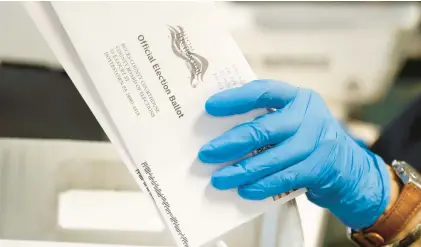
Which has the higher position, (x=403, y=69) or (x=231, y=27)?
(x=231, y=27)

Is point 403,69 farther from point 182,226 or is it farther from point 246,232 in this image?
point 182,226

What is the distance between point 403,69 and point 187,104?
4.60 ft

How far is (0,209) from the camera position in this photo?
0.80 m

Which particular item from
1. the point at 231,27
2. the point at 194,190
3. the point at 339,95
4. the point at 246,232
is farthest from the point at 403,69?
the point at 194,190

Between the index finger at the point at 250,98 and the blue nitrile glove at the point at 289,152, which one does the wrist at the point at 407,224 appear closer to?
the blue nitrile glove at the point at 289,152

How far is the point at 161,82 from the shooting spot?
611 mm

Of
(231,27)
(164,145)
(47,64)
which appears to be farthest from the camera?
(231,27)

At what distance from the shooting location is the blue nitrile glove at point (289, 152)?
2.09 feet

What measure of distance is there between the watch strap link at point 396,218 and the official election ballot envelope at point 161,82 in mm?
268

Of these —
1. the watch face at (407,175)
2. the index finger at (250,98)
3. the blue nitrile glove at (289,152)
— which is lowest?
the watch face at (407,175)

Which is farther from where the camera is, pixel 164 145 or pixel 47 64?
pixel 47 64

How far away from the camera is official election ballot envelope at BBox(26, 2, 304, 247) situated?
0.59 metres

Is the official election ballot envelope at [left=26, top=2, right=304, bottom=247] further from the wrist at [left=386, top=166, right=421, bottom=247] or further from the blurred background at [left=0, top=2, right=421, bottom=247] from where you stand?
the wrist at [left=386, top=166, right=421, bottom=247]

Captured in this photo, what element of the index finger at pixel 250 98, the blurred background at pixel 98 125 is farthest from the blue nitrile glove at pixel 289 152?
the blurred background at pixel 98 125
